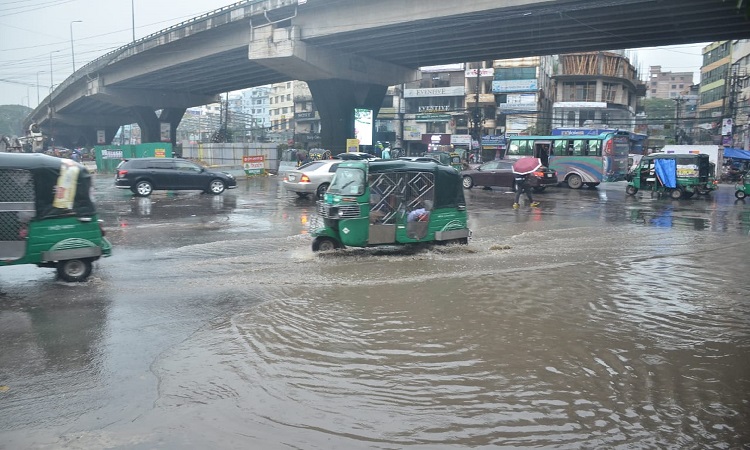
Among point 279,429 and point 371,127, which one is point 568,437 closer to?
point 279,429

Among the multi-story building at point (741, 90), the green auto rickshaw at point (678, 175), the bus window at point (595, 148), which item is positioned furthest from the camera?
the multi-story building at point (741, 90)

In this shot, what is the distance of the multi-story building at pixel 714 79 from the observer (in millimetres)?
58881

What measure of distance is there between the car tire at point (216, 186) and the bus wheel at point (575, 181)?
17.5 meters

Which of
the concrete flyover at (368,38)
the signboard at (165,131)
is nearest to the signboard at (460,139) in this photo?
the concrete flyover at (368,38)

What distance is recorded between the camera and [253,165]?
Answer: 36.0 meters

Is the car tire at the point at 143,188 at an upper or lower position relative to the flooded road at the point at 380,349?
upper

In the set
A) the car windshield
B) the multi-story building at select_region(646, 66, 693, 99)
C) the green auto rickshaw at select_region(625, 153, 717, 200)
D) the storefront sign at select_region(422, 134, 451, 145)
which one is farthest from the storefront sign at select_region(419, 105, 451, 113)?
the multi-story building at select_region(646, 66, 693, 99)

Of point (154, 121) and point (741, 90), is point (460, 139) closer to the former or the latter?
point (741, 90)

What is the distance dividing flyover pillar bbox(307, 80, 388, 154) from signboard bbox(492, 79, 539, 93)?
22299mm

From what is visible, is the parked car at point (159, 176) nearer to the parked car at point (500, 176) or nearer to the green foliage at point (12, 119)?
the parked car at point (500, 176)

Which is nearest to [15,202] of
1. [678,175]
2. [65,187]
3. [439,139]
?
[65,187]

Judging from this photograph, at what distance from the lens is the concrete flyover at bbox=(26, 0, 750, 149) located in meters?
25.5

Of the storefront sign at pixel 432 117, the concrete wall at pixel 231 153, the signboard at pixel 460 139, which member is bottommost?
the concrete wall at pixel 231 153

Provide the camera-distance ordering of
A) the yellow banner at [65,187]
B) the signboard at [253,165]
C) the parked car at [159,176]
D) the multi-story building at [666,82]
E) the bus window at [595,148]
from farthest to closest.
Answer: the multi-story building at [666,82], the signboard at [253,165], the bus window at [595,148], the parked car at [159,176], the yellow banner at [65,187]
